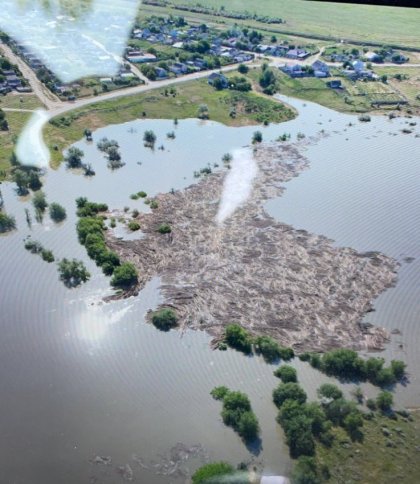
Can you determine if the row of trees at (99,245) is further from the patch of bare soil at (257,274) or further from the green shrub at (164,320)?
the green shrub at (164,320)

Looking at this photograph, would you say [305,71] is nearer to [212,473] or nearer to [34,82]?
[34,82]

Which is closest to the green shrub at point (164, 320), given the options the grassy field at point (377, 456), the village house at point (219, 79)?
the grassy field at point (377, 456)

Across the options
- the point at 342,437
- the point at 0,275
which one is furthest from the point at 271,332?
the point at 0,275

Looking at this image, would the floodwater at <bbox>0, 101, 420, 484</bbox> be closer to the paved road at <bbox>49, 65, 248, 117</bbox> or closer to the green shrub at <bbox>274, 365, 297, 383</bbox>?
the green shrub at <bbox>274, 365, 297, 383</bbox>

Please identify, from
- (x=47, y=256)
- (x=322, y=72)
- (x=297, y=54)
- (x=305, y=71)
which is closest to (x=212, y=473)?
(x=47, y=256)

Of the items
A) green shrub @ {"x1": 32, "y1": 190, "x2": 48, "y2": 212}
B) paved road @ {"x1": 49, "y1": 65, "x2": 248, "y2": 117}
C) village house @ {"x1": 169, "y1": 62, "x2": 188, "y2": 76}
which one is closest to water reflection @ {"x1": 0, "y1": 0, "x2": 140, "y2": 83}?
paved road @ {"x1": 49, "y1": 65, "x2": 248, "y2": 117}

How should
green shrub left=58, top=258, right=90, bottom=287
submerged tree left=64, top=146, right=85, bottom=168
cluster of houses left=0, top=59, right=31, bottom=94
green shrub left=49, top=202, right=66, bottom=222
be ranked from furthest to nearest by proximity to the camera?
cluster of houses left=0, top=59, right=31, bottom=94 < submerged tree left=64, top=146, right=85, bottom=168 < green shrub left=49, top=202, right=66, bottom=222 < green shrub left=58, top=258, right=90, bottom=287

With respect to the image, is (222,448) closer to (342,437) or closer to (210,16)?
(342,437)
